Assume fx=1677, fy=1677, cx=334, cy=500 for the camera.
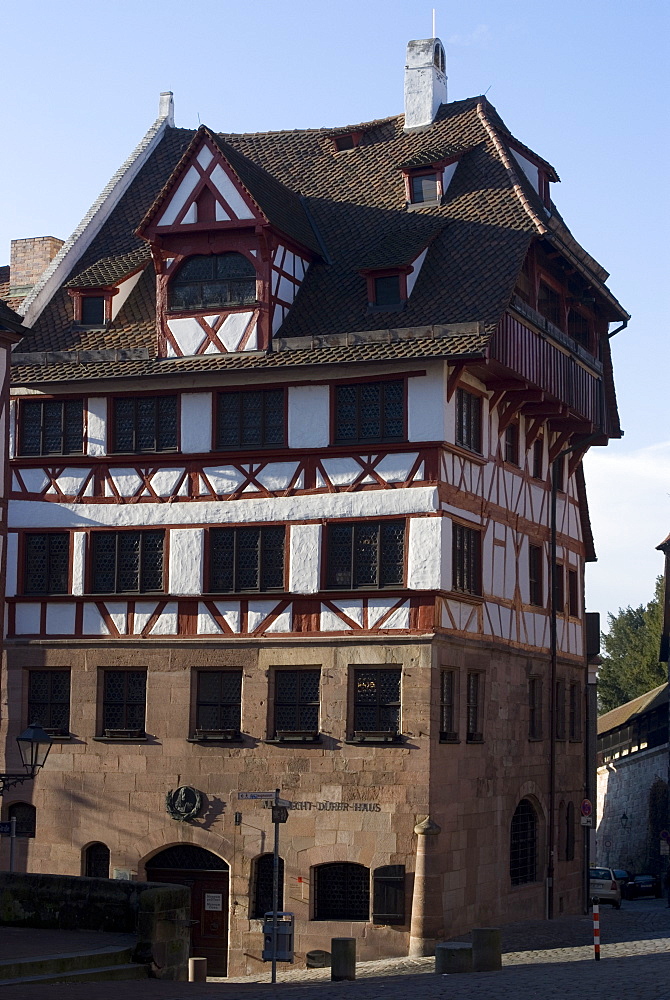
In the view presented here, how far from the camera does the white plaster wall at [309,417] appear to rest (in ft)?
112

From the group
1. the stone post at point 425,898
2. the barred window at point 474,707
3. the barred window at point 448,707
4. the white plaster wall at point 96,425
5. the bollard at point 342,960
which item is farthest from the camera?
the white plaster wall at point 96,425

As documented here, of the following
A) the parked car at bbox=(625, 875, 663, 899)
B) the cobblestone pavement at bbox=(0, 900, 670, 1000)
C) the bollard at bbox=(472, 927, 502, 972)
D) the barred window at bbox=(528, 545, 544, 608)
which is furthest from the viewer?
the parked car at bbox=(625, 875, 663, 899)

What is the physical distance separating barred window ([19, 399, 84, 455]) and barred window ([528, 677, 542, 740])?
1187cm

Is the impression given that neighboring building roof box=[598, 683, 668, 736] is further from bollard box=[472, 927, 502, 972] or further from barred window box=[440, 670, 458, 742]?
bollard box=[472, 927, 502, 972]

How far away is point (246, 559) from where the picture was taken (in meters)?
34.6

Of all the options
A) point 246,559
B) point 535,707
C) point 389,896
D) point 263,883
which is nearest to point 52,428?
point 246,559

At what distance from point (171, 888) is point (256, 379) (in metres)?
12.8

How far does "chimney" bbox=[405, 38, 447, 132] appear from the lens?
41188 millimetres

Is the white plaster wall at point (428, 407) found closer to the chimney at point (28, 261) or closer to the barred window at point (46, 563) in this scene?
the barred window at point (46, 563)

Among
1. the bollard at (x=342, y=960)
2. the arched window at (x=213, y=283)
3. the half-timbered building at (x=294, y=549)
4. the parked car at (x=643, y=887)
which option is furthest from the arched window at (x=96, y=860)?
the parked car at (x=643, y=887)

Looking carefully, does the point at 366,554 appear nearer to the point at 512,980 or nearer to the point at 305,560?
the point at 305,560

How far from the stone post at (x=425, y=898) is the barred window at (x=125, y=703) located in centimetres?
663

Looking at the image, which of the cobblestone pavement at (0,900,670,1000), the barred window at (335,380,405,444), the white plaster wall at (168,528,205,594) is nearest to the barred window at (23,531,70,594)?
Answer: the white plaster wall at (168,528,205,594)

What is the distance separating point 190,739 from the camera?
34312mm
